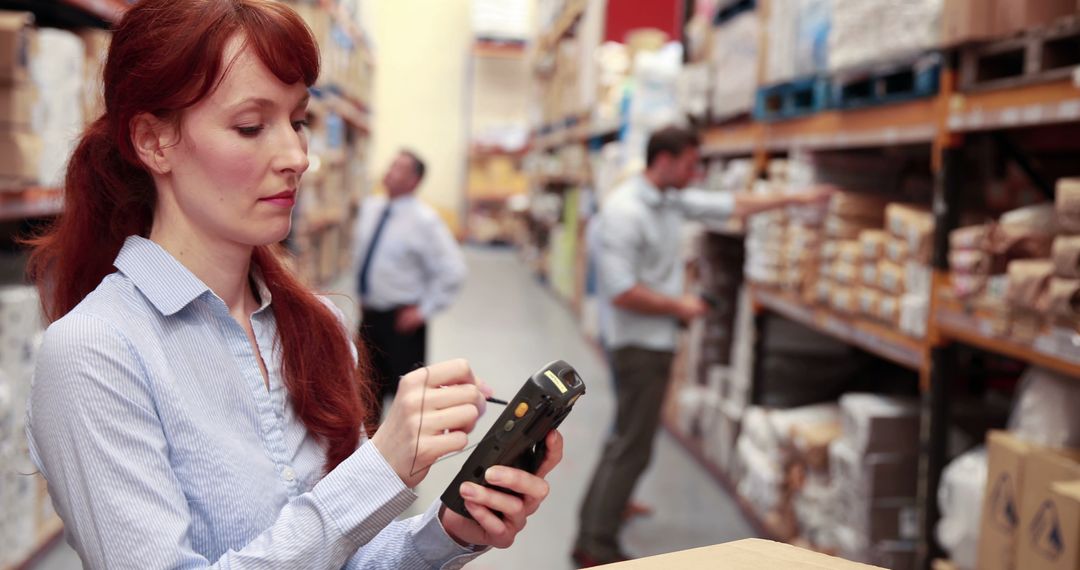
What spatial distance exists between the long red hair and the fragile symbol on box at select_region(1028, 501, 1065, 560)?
1.54 m

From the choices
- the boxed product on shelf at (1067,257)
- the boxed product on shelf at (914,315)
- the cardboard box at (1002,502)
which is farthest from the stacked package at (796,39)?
the cardboard box at (1002,502)

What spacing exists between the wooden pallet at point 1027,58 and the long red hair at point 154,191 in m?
1.86

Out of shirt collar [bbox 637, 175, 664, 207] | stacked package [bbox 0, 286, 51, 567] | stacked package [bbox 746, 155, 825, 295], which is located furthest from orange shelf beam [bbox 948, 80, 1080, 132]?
stacked package [bbox 0, 286, 51, 567]

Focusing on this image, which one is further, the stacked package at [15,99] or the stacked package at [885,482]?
the stacked package at [885,482]

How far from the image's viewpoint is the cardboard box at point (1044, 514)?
2.18 m

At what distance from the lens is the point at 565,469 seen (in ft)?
17.7

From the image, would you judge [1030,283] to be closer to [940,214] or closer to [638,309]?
[940,214]

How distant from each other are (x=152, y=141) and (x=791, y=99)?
3492mm

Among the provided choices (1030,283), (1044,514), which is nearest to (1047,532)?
(1044,514)

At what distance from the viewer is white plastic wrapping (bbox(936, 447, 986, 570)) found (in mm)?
2807

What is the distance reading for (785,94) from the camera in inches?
175

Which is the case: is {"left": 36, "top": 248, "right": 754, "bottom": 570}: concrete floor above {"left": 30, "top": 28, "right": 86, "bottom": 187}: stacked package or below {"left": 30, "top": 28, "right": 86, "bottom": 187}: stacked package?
below

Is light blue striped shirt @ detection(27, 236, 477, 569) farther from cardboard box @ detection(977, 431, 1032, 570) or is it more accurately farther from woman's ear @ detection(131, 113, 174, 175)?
cardboard box @ detection(977, 431, 1032, 570)

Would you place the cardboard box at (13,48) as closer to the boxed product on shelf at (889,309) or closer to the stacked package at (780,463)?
the boxed product on shelf at (889,309)
